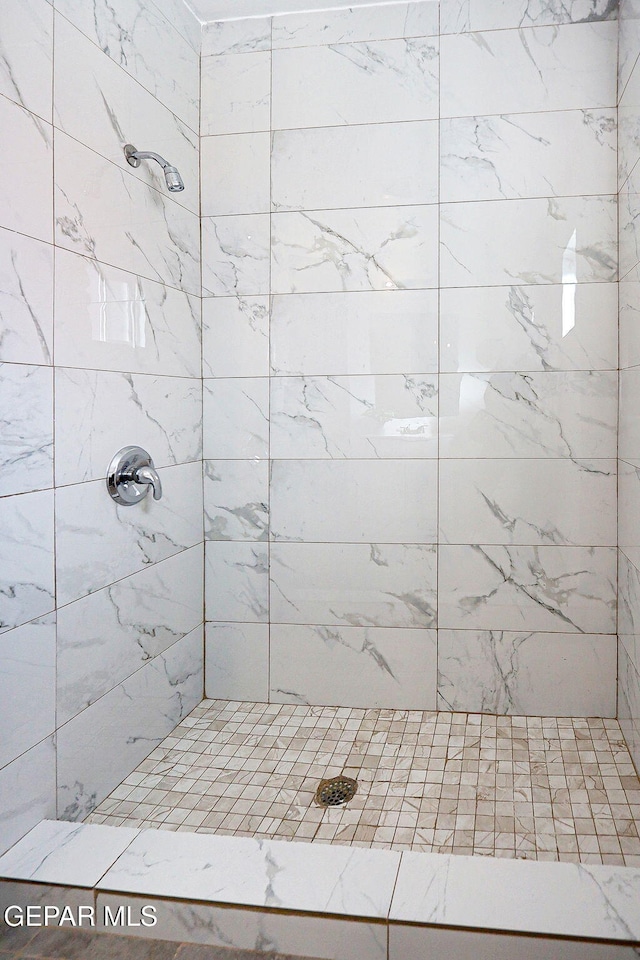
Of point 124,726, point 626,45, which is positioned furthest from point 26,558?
point 626,45

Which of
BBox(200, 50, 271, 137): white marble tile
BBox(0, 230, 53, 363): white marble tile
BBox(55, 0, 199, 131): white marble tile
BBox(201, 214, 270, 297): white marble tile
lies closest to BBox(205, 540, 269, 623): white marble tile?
BBox(201, 214, 270, 297): white marble tile

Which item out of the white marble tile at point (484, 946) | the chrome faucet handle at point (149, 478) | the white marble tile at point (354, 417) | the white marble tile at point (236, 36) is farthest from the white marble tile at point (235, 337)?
the white marble tile at point (484, 946)

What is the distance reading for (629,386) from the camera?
2211mm

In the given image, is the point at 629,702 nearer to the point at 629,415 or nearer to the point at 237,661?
the point at 629,415

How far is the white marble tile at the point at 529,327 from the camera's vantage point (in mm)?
2359

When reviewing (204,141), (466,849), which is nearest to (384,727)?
(466,849)

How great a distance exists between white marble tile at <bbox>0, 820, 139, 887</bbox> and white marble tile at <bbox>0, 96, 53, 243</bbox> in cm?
134

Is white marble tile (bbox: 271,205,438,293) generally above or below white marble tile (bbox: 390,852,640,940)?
above

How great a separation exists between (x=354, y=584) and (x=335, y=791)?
0.73m

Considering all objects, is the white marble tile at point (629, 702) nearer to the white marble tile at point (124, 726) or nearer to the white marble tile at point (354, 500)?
the white marble tile at point (354, 500)

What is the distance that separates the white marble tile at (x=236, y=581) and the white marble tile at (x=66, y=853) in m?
0.98

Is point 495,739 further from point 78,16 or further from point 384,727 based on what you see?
point 78,16

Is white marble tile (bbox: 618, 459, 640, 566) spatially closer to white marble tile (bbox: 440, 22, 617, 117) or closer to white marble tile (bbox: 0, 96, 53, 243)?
white marble tile (bbox: 440, 22, 617, 117)

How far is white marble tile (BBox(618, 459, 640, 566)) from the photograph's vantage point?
2.10 metres
